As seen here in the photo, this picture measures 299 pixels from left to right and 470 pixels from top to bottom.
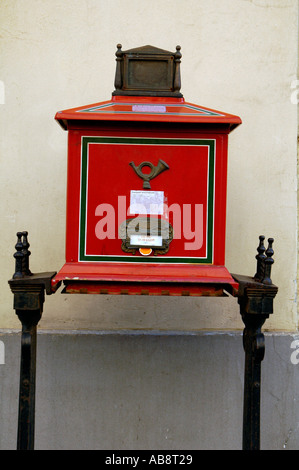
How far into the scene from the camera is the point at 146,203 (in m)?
1.75

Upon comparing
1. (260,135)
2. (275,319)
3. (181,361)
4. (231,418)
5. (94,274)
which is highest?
(260,135)

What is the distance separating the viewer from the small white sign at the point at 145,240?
1.74m

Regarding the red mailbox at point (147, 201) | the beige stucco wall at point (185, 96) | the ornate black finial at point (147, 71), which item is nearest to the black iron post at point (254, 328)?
the red mailbox at point (147, 201)

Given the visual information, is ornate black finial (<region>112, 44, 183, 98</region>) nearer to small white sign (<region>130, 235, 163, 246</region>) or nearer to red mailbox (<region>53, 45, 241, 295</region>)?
red mailbox (<region>53, 45, 241, 295</region>)

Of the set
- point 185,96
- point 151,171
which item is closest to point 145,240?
point 151,171

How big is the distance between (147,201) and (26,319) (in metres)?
0.70

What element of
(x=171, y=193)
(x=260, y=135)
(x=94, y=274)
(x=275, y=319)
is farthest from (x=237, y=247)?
(x=94, y=274)

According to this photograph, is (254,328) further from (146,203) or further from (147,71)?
(147,71)

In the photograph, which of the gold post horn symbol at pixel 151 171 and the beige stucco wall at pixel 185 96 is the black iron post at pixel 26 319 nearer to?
the gold post horn symbol at pixel 151 171

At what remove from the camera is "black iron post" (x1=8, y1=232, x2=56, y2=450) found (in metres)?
1.78

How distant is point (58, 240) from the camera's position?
2.61 metres

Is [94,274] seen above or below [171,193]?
below

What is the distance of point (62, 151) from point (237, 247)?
1191 millimetres

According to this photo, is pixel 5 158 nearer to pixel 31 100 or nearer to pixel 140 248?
pixel 31 100
